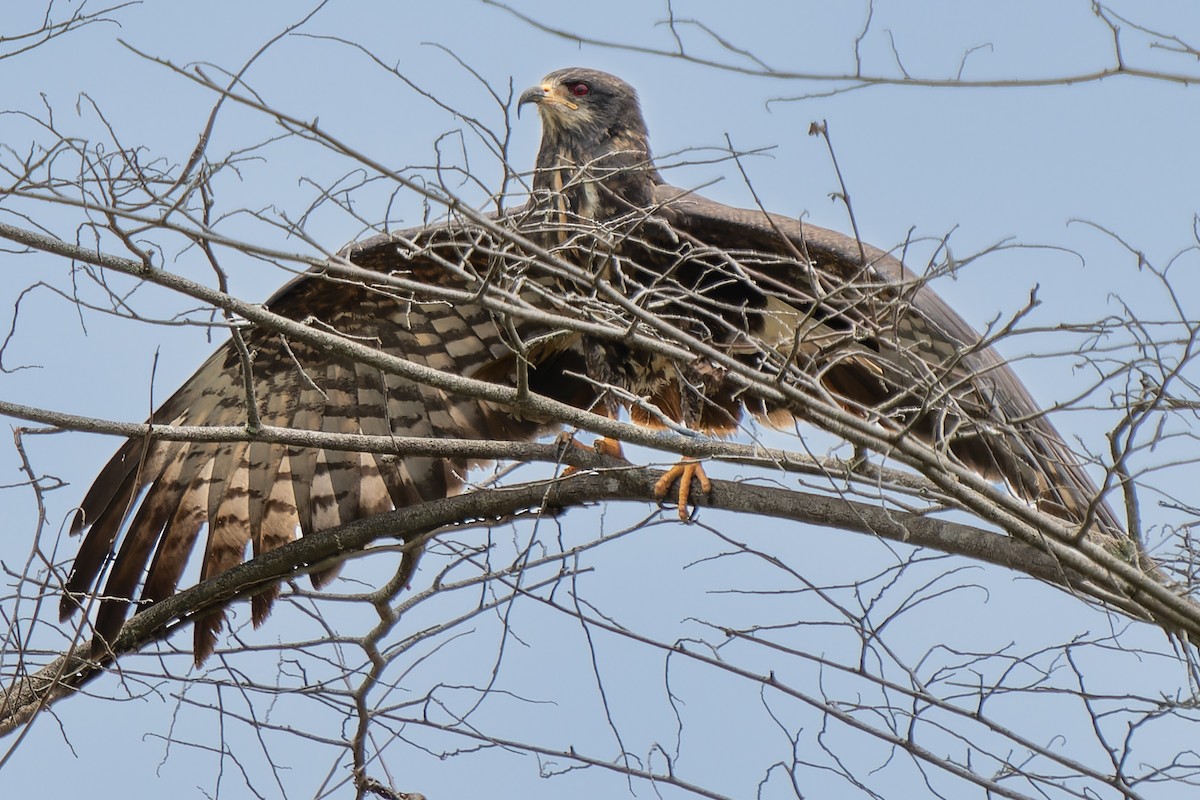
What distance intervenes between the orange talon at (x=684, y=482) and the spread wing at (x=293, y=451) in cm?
96

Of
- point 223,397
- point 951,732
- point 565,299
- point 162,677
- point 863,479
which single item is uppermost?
point 223,397

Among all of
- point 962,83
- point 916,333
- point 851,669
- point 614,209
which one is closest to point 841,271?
point 916,333

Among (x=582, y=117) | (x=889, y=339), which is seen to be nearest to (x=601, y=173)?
(x=582, y=117)

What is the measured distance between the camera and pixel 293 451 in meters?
5.60

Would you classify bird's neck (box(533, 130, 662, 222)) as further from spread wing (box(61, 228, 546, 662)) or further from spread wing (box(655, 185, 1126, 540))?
spread wing (box(61, 228, 546, 662))

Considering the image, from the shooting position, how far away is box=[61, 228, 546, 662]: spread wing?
16.7 ft

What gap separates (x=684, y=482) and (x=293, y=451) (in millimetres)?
1942

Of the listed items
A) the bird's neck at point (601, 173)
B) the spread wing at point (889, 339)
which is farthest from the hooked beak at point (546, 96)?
the spread wing at point (889, 339)

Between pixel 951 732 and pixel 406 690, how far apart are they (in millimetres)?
1654

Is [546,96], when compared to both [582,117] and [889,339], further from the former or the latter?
[889,339]

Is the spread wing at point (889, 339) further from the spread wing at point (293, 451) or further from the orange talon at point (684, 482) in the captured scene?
the spread wing at point (293, 451)

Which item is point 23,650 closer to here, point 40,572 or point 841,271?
point 40,572

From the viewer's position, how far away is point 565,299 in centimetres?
345

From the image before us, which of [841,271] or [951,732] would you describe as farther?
[841,271]
